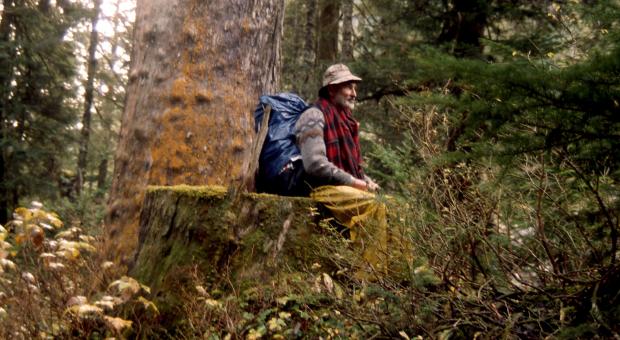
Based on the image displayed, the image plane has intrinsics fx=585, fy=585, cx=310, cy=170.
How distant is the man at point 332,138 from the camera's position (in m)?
4.64

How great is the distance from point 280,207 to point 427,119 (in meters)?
1.19

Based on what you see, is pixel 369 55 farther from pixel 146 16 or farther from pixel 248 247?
pixel 248 247

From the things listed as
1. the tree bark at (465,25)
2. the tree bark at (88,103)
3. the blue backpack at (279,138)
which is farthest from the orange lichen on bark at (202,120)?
the tree bark at (88,103)

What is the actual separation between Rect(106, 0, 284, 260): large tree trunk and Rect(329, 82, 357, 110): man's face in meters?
0.84

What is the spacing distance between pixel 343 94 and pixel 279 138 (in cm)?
74

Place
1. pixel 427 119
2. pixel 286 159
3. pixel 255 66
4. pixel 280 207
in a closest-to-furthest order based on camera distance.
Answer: pixel 427 119, pixel 280 207, pixel 286 159, pixel 255 66

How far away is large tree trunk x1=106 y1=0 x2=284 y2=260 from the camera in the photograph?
512 centimetres

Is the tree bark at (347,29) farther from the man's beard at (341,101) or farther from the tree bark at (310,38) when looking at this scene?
the man's beard at (341,101)

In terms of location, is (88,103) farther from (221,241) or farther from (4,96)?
(221,241)

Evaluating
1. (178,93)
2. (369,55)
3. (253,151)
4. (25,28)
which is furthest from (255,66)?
(25,28)

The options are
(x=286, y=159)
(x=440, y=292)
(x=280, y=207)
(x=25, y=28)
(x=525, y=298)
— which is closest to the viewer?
(x=525, y=298)

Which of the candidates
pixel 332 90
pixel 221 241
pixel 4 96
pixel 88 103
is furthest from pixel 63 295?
pixel 88 103

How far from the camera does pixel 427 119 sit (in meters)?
3.87

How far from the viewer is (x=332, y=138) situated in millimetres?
4914
